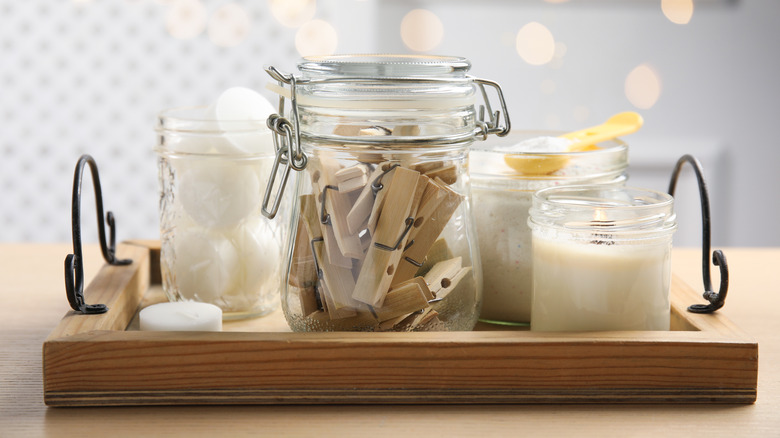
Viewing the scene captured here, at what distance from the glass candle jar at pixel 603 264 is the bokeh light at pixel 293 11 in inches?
53.4

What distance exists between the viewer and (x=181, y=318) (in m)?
0.54

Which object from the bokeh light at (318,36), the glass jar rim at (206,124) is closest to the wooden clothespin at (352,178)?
the glass jar rim at (206,124)

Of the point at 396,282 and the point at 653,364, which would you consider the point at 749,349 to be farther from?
the point at 396,282

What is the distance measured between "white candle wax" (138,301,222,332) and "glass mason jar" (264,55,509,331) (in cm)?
6

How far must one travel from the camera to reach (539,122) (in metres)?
1.87

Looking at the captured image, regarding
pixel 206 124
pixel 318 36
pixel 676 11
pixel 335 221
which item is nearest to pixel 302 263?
pixel 335 221

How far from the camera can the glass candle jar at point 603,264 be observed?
51 centimetres

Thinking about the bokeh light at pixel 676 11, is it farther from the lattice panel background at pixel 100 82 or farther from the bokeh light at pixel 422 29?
the lattice panel background at pixel 100 82

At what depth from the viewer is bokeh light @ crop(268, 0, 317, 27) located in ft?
5.84

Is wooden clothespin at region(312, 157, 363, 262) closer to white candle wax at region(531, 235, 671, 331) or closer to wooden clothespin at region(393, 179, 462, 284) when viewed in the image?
wooden clothespin at region(393, 179, 462, 284)

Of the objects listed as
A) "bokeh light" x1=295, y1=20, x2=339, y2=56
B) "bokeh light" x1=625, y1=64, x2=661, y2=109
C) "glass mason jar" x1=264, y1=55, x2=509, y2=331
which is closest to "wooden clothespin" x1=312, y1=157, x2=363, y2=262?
"glass mason jar" x1=264, y1=55, x2=509, y2=331

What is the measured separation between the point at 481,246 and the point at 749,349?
0.69ft

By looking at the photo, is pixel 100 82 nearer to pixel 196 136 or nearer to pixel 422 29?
pixel 422 29

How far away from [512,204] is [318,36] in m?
1.27
